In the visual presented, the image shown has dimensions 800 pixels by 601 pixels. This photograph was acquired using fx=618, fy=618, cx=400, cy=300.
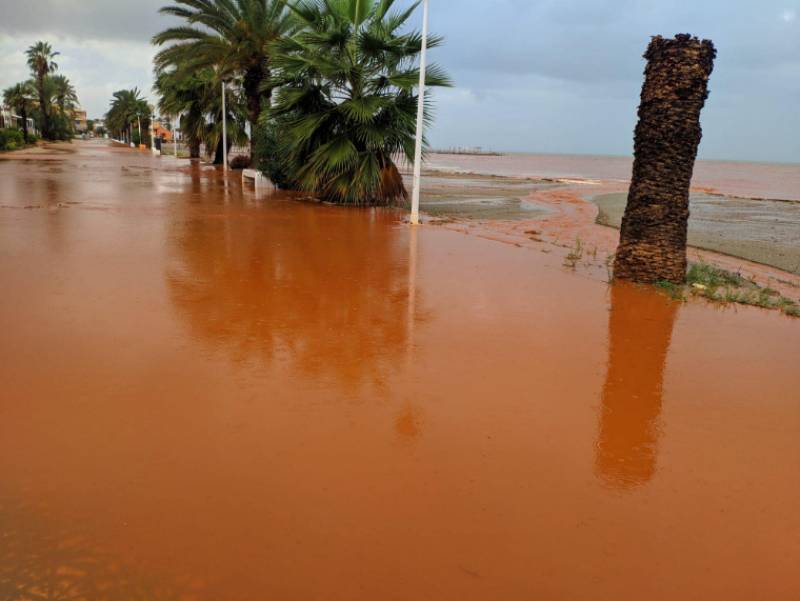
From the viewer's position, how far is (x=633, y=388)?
4172mm

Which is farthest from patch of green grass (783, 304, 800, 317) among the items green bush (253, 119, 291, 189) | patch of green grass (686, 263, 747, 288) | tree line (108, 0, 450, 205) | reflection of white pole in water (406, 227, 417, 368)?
green bush (253, 119, 291, 189)

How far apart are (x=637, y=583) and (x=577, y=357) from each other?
2.57m

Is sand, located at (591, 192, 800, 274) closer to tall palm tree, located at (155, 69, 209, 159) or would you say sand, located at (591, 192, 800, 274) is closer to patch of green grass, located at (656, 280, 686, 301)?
patch of green grass, located at (656, 280, 686, 301)

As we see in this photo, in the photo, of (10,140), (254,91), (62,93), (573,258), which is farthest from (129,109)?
(573,258)

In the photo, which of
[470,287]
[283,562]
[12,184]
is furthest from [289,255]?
[12,184]

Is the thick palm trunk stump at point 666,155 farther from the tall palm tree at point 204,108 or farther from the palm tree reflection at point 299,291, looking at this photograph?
the tall palm tree at point 204,108

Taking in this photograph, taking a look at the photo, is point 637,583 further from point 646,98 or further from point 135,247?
point 135,247

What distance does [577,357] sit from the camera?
473 cm

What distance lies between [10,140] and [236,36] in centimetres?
3282

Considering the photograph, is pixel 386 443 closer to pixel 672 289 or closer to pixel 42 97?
pixel 672 289

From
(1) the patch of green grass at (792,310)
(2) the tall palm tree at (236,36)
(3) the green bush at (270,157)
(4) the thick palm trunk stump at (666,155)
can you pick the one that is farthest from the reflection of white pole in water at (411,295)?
(2) the tall palm tree at (236,36)

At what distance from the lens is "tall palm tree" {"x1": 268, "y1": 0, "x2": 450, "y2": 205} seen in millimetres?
14078

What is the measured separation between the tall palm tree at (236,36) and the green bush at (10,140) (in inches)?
1027

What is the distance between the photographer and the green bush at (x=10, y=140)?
4289 cm
